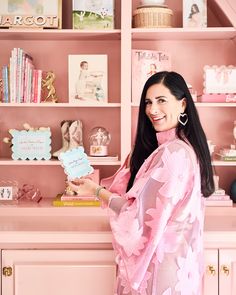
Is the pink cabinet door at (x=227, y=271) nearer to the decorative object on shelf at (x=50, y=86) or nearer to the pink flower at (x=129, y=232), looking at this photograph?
the pink flower at (x=129, y=232)

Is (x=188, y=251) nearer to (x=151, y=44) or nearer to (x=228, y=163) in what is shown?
(x=228, y=163)

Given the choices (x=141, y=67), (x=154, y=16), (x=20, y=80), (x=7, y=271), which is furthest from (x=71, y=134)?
(x=7, y=271)

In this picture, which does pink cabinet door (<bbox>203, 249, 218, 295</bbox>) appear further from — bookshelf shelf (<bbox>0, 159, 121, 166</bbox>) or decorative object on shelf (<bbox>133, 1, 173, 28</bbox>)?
decorative object on shelf (<bbox>133, 1, 173, 28</bbox>)

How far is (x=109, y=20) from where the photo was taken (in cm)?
261

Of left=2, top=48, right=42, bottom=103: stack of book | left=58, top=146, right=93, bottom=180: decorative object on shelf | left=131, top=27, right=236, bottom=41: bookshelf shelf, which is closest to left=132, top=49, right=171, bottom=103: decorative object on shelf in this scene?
left=131, top=27, right=236, bottom=41: bookshelf shelf

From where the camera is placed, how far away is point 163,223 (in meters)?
1.72

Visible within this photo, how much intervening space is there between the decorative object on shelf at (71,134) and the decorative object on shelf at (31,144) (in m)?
0.07

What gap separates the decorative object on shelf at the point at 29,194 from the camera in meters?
2.76

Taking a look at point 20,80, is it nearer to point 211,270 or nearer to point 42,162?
point 42,162

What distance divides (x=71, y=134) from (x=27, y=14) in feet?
2.07

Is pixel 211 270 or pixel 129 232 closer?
pixel 129 232

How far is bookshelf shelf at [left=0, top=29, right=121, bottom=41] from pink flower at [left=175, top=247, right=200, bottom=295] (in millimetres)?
1263

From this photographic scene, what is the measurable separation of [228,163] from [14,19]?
1259 mm

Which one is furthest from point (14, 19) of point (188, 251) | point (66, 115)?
point (188, 251)
